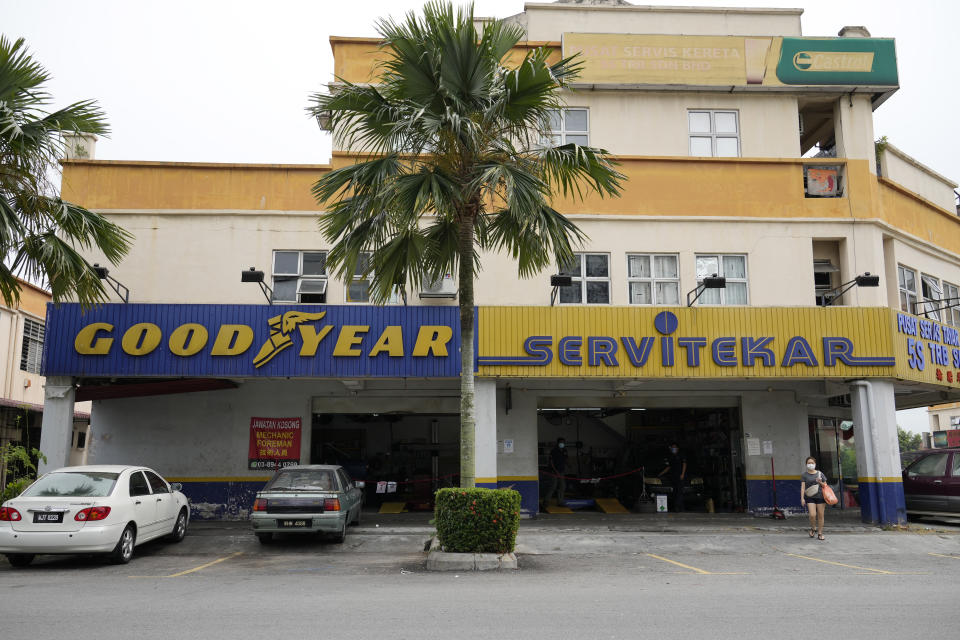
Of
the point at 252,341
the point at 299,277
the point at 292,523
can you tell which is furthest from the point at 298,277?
the point at 292,523

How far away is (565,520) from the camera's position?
18094 mm

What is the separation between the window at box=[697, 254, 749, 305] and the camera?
18.5 metres

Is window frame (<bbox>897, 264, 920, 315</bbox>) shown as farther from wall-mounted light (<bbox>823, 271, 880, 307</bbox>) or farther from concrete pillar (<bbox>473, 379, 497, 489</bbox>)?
concrete pillar (<bbox>473, 379, 497, 489</bbox>)

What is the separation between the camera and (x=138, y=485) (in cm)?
1289

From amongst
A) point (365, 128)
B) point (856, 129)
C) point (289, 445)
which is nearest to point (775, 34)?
point (856, 129)

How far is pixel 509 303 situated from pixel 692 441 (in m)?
8.00

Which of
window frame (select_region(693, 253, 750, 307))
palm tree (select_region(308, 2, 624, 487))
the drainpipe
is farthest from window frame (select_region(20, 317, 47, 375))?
the drainpipe

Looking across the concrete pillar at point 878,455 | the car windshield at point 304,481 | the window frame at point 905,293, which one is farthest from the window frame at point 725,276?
the car windshield at point 304,481

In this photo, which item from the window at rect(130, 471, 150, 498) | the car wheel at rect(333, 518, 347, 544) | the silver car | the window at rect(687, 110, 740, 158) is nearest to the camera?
the window at rect(130, 471, 150, 498)

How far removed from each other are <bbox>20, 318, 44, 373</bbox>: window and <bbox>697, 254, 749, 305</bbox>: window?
23.9 metres

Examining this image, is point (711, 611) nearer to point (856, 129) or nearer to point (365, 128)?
point (365, 128)

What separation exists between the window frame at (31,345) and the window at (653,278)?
22.0 meters

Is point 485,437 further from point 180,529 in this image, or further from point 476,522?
point 180,529

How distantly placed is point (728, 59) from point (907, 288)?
7687mm
